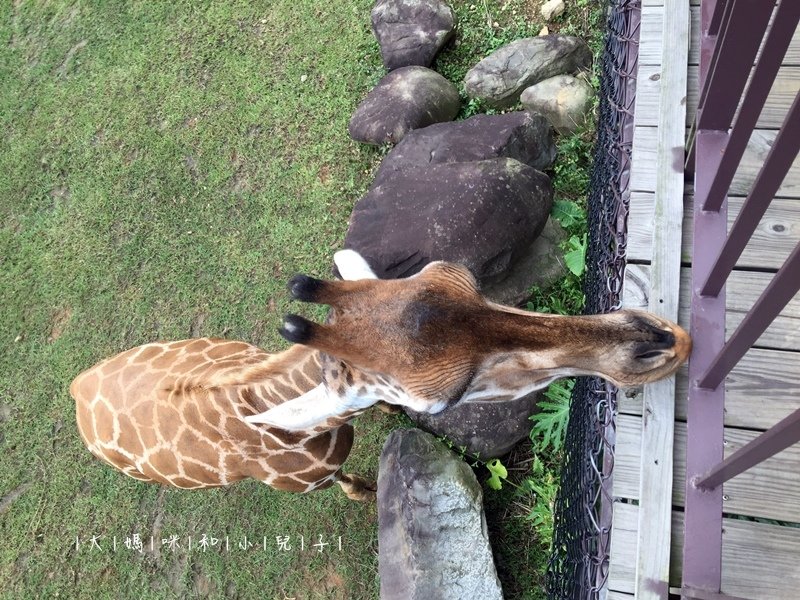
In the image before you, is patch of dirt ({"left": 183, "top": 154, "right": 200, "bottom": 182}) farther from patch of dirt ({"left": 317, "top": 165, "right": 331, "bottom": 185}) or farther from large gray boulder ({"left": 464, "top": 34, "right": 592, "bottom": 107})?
large gray boulder ({"left": 464, "top": 34, "right": 592, "bottom": 107})

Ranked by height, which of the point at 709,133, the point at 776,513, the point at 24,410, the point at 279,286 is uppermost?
the point at 709,133

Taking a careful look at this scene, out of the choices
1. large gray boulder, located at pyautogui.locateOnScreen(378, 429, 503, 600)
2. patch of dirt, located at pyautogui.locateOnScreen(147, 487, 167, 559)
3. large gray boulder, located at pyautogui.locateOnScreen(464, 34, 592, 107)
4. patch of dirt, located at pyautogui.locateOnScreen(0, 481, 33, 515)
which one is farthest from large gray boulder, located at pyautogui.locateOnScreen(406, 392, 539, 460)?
patch of dirt, located at pyautogui.locateOnScreen(0, 481, 33, 515)

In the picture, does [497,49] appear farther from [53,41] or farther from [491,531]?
[53,41]

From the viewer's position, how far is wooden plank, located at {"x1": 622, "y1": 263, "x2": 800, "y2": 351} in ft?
7.50

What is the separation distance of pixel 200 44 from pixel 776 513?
662 cm

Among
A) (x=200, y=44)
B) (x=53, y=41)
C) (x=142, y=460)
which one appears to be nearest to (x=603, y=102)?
(x=142, y=460)

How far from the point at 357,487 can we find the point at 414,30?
13.1 ft

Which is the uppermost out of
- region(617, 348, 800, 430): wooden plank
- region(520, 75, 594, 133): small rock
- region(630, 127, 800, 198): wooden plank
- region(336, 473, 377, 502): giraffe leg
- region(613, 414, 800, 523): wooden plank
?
region(630, 127, 800, 198): wooden plank

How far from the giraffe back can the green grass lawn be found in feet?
3.28

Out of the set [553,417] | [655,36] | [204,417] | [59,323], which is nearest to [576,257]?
[553,417]

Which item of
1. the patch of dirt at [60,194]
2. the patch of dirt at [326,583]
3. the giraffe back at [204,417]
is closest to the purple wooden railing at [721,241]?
the giraffe back at [204,417]

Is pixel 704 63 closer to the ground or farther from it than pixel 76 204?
farther from it

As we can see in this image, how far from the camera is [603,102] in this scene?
3.66 metres

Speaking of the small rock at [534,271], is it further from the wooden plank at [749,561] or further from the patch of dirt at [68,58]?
the patch of dirt at [68,58]
